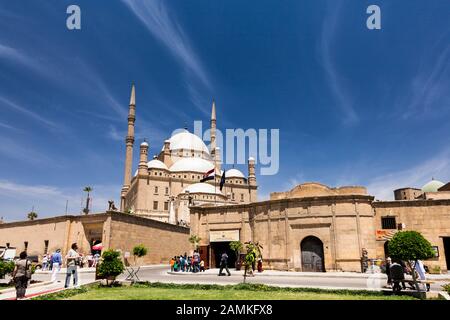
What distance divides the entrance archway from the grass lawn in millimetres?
13059

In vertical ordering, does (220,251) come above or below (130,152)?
below

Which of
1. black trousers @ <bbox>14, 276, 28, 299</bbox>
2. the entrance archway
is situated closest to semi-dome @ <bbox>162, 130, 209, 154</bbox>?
the entrance archway

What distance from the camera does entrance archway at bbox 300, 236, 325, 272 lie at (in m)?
24.4

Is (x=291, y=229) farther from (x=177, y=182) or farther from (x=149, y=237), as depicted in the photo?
(x=177, y=182)

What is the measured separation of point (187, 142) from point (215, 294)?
70.3 metres

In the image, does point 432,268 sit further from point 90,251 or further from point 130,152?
point 130,152

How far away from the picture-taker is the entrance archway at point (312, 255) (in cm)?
2439

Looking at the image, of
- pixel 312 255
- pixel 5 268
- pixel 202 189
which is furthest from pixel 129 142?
pixel 5 268

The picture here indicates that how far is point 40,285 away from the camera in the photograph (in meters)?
13.6

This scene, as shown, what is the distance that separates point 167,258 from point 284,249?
56.8 ft

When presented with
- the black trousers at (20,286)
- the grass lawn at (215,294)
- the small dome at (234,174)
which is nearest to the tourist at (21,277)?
the black trousers at (20,286)

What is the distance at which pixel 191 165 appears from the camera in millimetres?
71000

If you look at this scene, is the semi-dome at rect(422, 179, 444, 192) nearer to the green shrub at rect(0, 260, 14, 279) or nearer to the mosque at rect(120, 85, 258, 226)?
the mosque at rect(120, 85, 258, 226)
